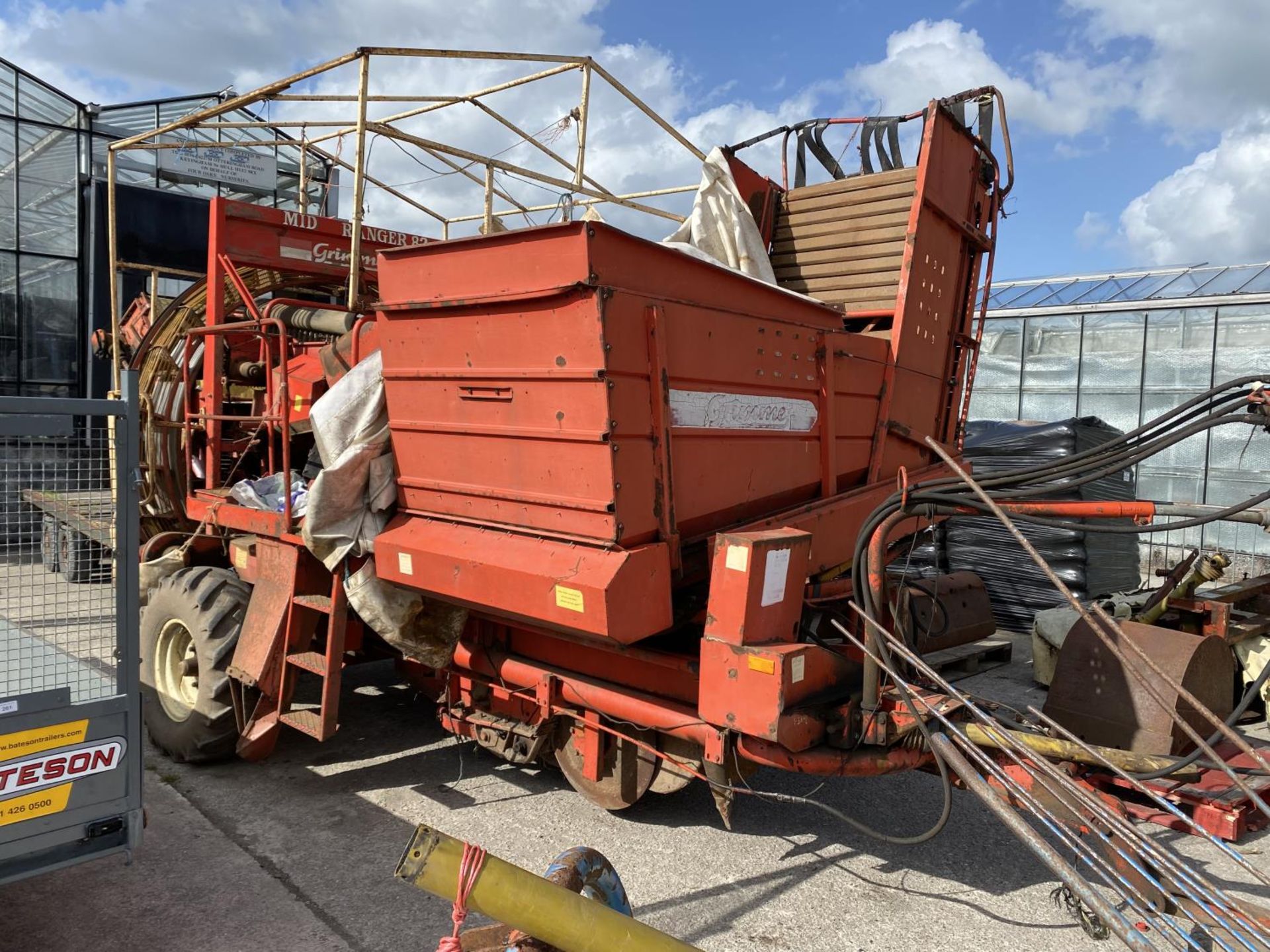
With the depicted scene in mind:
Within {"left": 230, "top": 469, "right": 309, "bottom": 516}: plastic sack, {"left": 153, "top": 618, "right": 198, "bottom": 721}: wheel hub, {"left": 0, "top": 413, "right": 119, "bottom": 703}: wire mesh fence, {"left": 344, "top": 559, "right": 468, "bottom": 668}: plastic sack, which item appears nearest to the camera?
{"left": 0, "top": 413, "right": 119, "bottom": 703}: wire mesh fence

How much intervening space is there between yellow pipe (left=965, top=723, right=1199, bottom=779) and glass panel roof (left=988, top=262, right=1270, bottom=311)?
12.4 metres

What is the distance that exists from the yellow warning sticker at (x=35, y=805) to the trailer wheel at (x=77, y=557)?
2.63ft

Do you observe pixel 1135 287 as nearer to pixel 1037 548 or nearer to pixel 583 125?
pixel 1037 548

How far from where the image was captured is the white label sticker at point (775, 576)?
342 centimetres

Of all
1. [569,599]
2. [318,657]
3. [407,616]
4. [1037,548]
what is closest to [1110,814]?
[569,599]

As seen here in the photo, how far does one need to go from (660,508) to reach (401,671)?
2.41 metres

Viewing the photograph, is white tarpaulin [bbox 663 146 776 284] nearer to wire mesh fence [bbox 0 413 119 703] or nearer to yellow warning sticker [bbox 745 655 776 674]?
yellow warning sticker [bbox 745 655 776 674]

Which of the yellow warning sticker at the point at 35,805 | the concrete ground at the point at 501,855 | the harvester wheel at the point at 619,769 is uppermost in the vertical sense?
the yellow warning sticker at the point at 35,805

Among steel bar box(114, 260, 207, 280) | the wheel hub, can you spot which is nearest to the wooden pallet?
the wheel hub

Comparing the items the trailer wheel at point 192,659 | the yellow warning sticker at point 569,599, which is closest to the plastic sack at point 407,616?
the trailer wheel at point 192,659

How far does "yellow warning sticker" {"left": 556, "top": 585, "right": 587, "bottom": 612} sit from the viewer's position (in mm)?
3359

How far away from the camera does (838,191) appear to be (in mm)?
5551

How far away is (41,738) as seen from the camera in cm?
282

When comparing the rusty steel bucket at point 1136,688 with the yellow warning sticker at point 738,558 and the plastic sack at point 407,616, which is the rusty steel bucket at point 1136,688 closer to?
the yellow warning sticker at point 738,558
